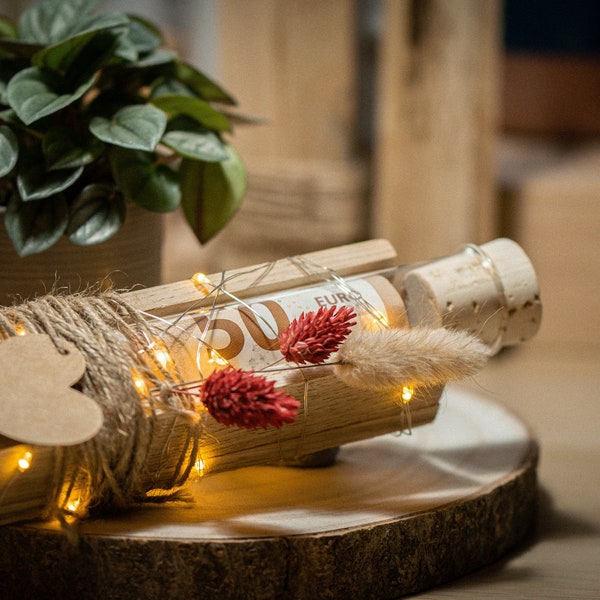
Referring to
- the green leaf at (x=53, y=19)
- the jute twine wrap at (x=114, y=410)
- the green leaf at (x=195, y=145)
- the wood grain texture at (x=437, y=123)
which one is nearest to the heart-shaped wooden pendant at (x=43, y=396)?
the jute twine wrap at (x=114, y=410)

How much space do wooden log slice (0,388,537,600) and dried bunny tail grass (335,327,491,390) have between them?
112 mm

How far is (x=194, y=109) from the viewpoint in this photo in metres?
0.90

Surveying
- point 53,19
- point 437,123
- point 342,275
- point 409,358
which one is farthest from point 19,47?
point 437,123

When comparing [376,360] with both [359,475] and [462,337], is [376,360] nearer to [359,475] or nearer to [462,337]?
[462,337]

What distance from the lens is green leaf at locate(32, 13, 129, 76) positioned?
2.74 ft

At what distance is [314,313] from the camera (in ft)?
2.52

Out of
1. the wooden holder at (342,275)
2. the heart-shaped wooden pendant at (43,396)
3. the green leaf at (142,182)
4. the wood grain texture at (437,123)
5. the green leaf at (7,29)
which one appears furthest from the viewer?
the wood grain texture at (437,123)

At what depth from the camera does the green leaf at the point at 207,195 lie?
92 cm

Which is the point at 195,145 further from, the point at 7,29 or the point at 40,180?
the point at 7,29

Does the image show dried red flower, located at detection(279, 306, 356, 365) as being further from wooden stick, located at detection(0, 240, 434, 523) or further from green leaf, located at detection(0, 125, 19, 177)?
green leaf, located at detection(0, 125, 19, 177)

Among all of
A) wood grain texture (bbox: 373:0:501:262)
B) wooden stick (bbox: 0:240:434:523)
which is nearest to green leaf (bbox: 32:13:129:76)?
wooden stick (bbox: 0:240:434:523)

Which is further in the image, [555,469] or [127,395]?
[555,469]

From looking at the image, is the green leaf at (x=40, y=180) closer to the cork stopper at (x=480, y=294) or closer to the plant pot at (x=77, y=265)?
the plant pot at (x=77, y=265)

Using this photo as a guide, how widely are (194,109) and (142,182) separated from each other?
4.1 inches
